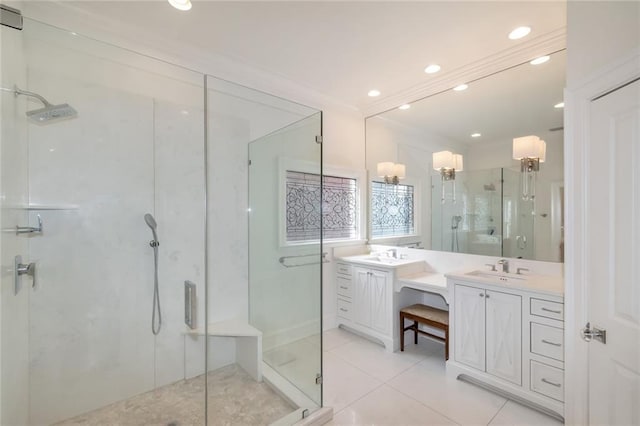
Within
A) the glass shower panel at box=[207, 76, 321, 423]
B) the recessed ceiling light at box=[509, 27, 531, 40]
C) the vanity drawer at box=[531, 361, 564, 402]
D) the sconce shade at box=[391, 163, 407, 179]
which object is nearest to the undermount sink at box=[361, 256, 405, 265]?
the sconce shade at box=[391, 163, 407, 179]

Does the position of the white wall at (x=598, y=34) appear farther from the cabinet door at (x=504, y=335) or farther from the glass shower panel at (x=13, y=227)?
the glass shower panel at (x=13, y=227)

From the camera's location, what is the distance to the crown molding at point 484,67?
7.23 ft

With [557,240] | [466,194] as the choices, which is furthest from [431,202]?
[557,240]

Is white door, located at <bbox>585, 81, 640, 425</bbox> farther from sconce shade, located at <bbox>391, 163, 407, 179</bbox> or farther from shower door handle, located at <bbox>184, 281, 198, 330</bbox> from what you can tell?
shower door handle, located at <bbox>184, 281, 198, 330</bbox>

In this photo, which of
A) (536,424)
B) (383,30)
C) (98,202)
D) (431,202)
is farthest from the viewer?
(431,202)

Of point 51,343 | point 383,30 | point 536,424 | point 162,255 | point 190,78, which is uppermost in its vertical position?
point 383,30

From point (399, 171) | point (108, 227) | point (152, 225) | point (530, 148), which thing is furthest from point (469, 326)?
point (108, 227)

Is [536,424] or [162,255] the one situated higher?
[162,255]

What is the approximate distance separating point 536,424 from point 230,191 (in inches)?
111

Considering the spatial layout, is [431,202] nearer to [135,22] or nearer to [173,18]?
[173,18]

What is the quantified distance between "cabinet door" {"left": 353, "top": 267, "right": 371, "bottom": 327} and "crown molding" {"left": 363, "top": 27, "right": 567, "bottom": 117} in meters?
2.05

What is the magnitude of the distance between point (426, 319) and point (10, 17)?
342 centimetres

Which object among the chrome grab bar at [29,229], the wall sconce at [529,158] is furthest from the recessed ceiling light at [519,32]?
the chrome grab bar at [29,229]

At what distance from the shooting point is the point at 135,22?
6.78 ft
